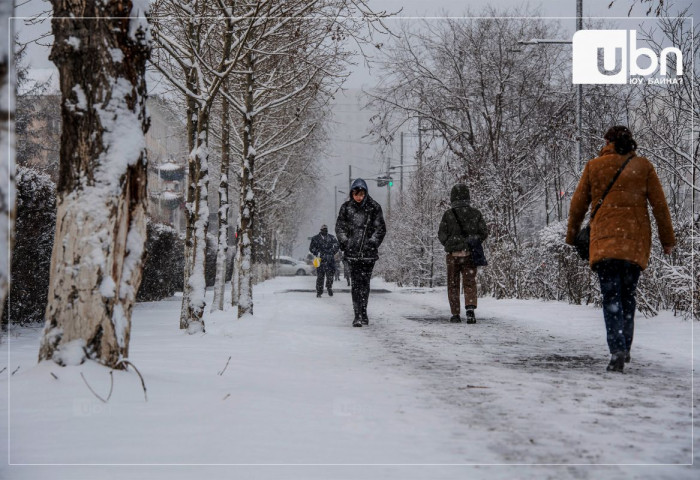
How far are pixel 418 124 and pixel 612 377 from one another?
49.8 feet

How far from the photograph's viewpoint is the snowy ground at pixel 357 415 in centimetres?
275

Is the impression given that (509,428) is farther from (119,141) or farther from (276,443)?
(119,141)

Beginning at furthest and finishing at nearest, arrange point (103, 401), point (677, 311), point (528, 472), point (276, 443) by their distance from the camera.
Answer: point (677, 311)
point (103, 401)
point (276, 443)
point (528, 472)

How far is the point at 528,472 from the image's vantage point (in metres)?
2.77

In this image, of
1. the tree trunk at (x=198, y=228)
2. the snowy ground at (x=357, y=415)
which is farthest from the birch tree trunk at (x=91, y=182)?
the tree trunk at (x=198, y=228)

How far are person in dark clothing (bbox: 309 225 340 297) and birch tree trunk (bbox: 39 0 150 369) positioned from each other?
559 inches

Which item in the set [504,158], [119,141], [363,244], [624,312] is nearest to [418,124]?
[504,158]

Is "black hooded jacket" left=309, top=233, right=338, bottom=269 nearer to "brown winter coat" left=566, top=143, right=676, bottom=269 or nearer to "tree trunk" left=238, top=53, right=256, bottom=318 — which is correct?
"tree trunk" left=238, top=53, right=256, bottom=318

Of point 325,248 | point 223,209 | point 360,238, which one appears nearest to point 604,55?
point 360,238

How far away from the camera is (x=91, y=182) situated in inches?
146

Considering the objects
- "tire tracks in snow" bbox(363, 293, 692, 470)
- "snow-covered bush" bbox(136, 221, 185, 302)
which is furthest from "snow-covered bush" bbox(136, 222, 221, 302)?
"tire tracks in snow" bbox(363, 293, 692, 470)

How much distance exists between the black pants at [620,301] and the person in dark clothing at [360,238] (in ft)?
13.9

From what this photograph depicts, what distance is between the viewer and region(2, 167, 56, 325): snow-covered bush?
858 centimetres

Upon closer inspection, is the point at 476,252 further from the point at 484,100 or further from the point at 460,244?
the point at 484,100
